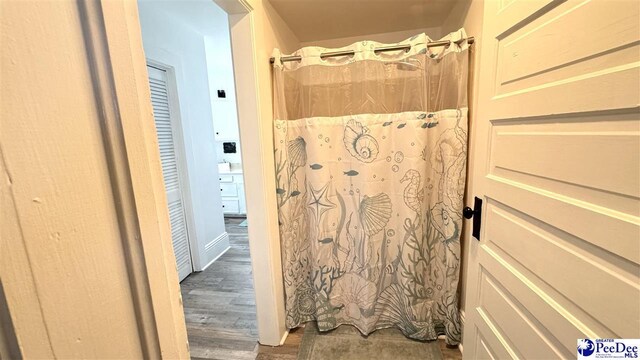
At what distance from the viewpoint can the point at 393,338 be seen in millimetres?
1705

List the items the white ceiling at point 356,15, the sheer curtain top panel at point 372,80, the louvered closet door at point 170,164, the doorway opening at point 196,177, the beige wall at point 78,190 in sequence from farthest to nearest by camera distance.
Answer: the louvered closet door at point 170,164, the doorway opening at point 196,177, the white ceiling at point 356,15, the sheer curtain top panel at point 372,80, the beige wall at point 78,190

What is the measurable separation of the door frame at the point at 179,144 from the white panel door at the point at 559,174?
2329 millimetres

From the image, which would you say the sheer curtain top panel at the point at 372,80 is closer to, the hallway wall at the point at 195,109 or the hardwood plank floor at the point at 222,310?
the hallway wall at the point at 195,109

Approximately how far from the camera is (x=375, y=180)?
1.62 meters

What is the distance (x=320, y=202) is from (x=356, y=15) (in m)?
1.35

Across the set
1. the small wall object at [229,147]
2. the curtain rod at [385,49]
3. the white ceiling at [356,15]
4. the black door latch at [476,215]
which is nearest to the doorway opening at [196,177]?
the white ceiling at [356,15]

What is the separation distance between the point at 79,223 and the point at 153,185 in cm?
12

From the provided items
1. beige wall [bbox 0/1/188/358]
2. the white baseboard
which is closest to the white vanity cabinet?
the white baseboard

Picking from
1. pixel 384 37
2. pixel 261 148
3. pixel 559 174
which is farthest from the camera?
pixel 384 37

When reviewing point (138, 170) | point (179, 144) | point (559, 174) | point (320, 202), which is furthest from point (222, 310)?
point (559, 174)

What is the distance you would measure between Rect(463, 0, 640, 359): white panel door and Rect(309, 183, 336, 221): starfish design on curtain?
0.89 m

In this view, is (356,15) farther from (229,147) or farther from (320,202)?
(229,147)

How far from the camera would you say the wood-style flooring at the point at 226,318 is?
164cm

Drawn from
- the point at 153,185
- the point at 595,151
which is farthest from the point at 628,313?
the point at 153,185
